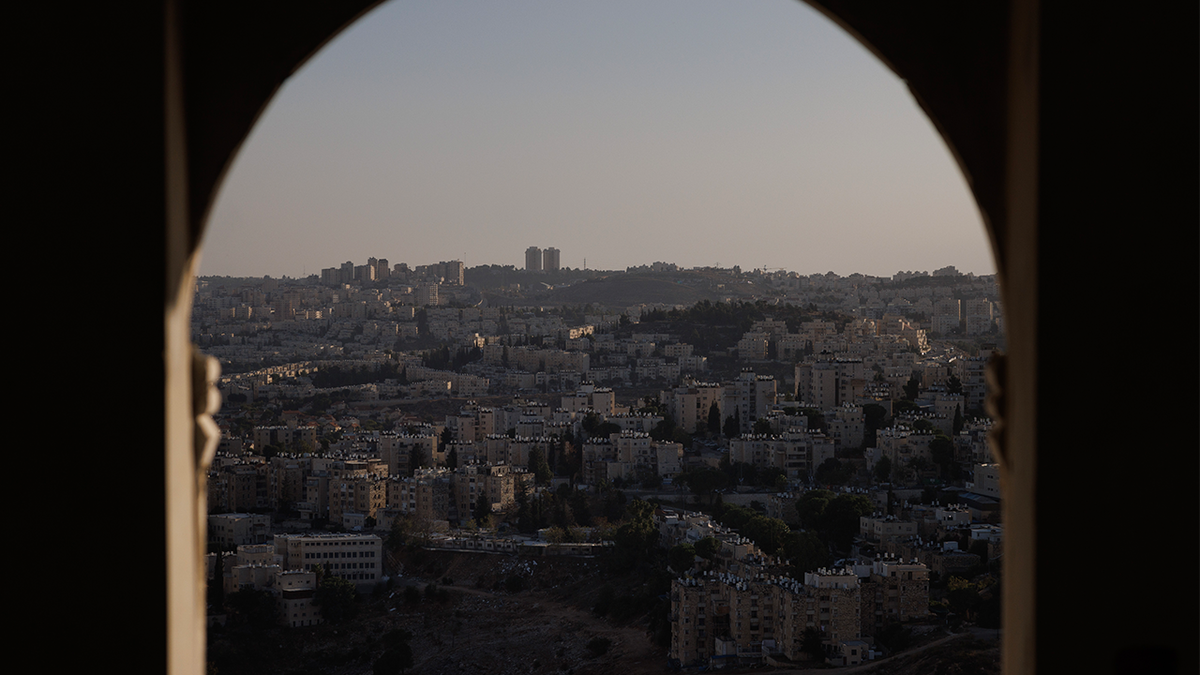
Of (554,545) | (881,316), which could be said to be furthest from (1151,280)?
(881,316)

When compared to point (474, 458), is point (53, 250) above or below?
above

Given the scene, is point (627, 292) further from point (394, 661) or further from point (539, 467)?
point (394, 661)

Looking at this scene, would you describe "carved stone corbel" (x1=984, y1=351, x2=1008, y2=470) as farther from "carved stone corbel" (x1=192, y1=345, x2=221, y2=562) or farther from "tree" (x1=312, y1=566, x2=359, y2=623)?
"tree" (x1=312, y1=566, x2=359, y2=623)

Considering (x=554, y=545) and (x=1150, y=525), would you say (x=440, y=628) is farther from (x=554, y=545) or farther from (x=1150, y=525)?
(x=1150, y=525)

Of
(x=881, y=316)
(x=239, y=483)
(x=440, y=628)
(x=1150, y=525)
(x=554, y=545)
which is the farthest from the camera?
(x=881, y=316)

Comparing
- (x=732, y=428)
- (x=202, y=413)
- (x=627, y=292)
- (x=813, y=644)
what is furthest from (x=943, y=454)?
(x=627, y=292)

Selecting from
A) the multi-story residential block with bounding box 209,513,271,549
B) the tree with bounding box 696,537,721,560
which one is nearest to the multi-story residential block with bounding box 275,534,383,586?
the multi-story residential block with bounding box 209,513,271,549
